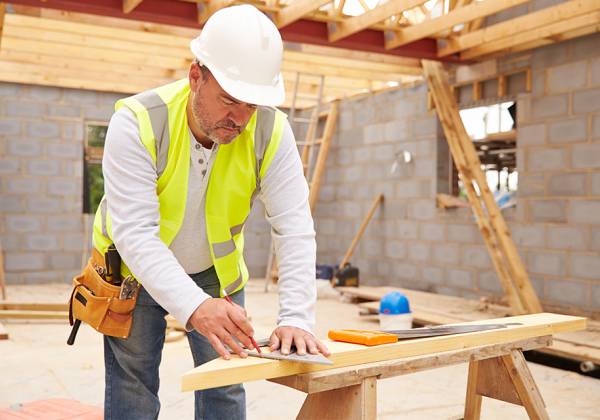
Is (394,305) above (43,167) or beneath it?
beneath

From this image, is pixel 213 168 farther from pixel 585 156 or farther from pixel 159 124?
pixel 585 156

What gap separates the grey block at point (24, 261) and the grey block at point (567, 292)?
5.31 metres

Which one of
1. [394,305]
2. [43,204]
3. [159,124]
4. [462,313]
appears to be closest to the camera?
[159,124]

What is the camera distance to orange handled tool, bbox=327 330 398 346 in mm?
1941

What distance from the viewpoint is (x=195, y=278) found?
Answer: 1922 millimetres

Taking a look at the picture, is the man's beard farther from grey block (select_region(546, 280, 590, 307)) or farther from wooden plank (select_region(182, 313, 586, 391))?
grey block (select_region(546, 280, 590, 307))

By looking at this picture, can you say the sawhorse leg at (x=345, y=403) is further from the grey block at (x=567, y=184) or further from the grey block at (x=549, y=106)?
the grey block at (x=549, y=106)

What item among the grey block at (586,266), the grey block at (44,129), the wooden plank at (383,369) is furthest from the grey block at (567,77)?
the grey block at (44,129)

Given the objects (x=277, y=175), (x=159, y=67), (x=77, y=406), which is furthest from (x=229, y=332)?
(x=159, y=67)

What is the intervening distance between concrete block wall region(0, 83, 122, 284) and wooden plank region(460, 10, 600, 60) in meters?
4.37

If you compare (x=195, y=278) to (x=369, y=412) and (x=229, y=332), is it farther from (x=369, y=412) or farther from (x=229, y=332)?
(x=369, y=412)

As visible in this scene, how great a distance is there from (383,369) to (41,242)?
655 centimetres

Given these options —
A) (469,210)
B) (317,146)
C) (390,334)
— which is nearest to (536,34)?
(469,210)

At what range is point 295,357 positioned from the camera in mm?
1652
